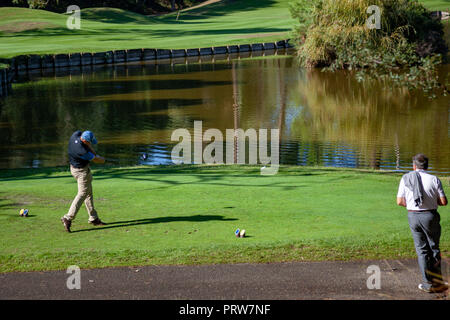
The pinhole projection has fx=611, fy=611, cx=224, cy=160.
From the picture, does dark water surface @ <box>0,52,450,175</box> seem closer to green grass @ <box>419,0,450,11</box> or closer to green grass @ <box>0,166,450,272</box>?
green grass @ <box>0,166,450,272</box>

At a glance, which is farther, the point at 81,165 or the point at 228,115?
the point at 228,115

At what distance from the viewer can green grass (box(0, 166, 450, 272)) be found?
10453mm

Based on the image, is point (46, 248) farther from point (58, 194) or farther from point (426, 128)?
point (426, 128)

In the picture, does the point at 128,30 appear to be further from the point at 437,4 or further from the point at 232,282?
the point at 232,282

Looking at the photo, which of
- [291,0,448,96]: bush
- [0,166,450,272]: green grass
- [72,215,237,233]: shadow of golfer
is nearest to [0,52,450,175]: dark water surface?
[291,0,448,96]: bush

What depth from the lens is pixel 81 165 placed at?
11836 millimetres

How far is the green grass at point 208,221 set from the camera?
34.3 feet

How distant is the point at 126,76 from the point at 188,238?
1692 inches

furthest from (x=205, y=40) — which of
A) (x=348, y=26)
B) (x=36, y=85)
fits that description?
(x=348, y=26)

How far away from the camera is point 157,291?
9039 millimetres

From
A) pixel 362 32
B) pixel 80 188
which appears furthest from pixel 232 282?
pixel 362 32

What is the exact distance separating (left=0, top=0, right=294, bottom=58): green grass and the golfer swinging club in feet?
164

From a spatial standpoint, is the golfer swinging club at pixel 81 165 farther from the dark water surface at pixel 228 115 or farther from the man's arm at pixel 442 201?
the dark water surface at pixel 228 115

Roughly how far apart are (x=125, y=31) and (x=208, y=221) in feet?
→ 237
